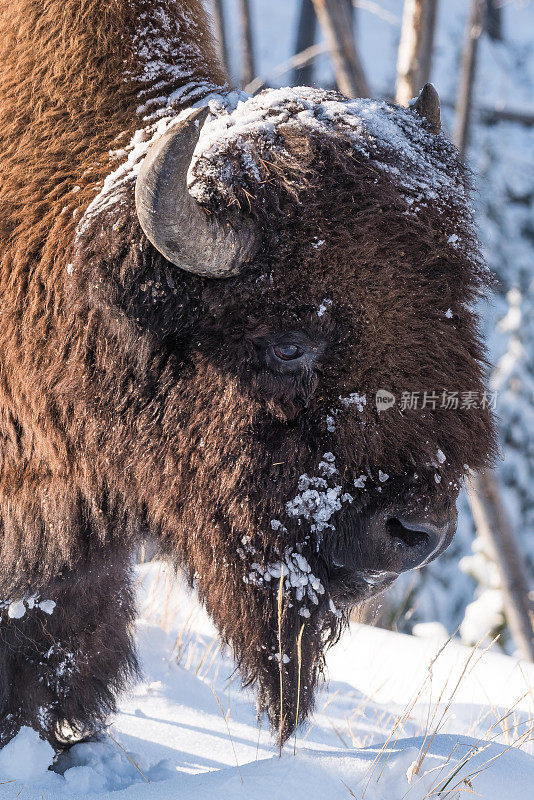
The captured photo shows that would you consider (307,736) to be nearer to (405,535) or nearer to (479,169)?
(405,535)

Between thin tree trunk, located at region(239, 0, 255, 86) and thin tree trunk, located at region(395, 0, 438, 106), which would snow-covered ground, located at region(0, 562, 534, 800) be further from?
thin tree trunk, located at region(239, 0, 255, 86)

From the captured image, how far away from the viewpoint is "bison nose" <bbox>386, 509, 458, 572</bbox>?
217 cm

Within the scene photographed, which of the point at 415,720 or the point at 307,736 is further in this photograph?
the point at 415,720

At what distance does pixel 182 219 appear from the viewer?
1968mm

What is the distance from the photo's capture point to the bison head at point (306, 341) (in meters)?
2.13

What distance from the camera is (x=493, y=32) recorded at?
50.8 ft

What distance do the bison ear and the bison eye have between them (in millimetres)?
905

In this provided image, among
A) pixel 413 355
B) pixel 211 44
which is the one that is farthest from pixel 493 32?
pixel 413 355

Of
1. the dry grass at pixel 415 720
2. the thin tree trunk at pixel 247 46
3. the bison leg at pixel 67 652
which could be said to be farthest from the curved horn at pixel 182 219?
the thin tree trunk at pixel 247 46

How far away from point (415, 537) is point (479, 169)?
3.08 m
